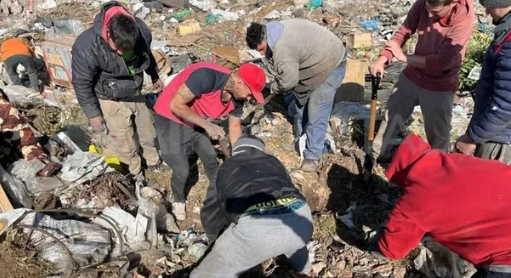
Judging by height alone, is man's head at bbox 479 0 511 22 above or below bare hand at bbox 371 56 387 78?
above

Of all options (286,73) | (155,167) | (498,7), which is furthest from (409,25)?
(155,167)

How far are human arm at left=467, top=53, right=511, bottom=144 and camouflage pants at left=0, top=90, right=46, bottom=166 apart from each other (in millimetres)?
4041

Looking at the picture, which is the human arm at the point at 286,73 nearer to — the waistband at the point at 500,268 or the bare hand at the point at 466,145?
the bare hand at the point at 466,145

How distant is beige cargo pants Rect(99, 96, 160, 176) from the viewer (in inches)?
174

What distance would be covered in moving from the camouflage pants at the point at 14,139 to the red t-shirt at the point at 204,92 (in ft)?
4.98

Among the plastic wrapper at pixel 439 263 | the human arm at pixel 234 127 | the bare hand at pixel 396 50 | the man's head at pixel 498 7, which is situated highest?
the man's head at pixel 498 7

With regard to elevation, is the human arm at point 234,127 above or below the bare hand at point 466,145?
below

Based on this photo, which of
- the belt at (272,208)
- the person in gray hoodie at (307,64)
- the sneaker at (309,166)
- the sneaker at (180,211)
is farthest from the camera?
the sneaker at (309,166)

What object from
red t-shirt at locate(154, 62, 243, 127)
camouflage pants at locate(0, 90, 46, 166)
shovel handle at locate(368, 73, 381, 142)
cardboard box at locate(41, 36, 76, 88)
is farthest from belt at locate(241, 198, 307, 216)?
cardboard box at locate(41, 36, 76, 88)

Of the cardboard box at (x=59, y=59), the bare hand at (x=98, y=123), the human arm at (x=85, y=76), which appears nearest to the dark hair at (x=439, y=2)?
the human arm at (x=85, y=76)

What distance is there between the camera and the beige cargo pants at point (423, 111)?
13.7 ft

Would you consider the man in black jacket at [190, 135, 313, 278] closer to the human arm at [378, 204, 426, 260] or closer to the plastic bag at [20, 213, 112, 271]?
the human arm at [378, 204, 426, 260]

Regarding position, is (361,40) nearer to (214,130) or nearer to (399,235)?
(214,130)

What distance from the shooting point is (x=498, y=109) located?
2996 mm
